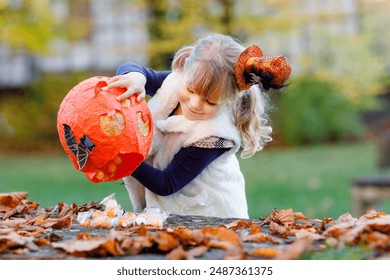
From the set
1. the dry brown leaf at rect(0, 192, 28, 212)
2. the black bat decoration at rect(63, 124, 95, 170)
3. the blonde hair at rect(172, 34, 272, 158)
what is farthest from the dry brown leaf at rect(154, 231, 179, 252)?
the dry brown leaf at rect(0, 192, 28, 212)

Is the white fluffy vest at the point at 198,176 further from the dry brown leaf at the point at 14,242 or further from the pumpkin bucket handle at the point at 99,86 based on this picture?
the dry brown leaf at the point at 14,242

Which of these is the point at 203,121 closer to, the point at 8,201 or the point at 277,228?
the point at 277,228

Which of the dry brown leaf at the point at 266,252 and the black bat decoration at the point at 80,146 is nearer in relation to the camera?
the dry brown leaf at the point at 266,252

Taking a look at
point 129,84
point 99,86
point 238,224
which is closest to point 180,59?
point 129,84

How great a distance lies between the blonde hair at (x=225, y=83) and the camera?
3.42m

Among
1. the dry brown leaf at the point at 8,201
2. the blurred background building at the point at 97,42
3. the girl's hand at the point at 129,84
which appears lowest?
the blurred background building at the point at 97,42

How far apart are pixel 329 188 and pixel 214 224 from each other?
738 centimetres

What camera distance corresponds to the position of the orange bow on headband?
3293 millimetres

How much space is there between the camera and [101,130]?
10.3ft

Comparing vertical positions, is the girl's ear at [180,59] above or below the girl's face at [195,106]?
above

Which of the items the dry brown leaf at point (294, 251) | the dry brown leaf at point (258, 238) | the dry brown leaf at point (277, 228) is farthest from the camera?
the dry brown leaf at point (277, 228)

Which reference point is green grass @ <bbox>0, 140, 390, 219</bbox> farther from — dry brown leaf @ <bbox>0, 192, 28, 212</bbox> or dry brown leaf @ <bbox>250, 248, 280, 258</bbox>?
dry brown leaf @ <bbox>250, 248, 280, 258</bbox>

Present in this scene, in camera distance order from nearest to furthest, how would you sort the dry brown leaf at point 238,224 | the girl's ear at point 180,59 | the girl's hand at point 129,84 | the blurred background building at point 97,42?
the dry brown leaf at point 238,224 < the girl's hand at point 129,84 < the girl's ear at point 180,59 < the blurred background building at point 97,42

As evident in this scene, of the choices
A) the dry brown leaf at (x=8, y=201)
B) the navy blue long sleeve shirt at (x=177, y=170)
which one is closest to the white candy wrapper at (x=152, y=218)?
the navy blue long sleeve shirt at (x=177, y=170)
